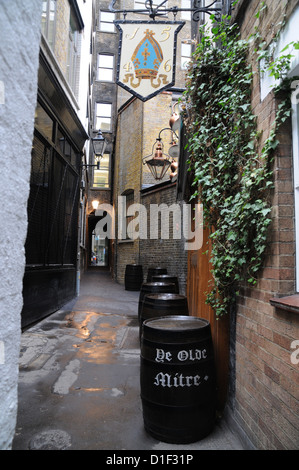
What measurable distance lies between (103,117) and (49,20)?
542 inches

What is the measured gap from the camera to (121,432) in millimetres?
2324

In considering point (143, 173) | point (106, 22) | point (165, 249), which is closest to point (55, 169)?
point (165, 249)

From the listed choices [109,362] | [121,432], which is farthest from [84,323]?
[121,432]

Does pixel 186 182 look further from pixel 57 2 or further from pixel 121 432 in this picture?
pixel 57 2

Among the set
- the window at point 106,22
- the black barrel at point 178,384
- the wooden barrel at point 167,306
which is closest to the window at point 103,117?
the window at point 106,22

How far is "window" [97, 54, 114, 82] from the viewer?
19281 mm

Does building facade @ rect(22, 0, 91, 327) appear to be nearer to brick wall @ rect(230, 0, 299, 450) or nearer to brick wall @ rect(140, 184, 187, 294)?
brick wall @ rect(140, 184, 187, 294)

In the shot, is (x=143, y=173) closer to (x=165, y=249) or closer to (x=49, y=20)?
(x=165, y=249)

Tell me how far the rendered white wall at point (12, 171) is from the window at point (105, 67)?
66.8 feet

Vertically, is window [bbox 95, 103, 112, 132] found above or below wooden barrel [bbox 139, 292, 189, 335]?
above

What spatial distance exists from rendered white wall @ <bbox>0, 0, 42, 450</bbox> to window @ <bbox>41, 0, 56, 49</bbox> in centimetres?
542

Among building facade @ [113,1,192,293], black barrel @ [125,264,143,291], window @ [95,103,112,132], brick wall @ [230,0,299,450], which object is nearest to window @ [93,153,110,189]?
window @ [95,103,112,132]

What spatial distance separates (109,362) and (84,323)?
6.65 ft

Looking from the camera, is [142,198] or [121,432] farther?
[142,198]
